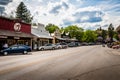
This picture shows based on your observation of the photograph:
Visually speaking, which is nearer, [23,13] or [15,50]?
[15,50]

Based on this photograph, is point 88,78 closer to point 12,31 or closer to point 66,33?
point 12,31

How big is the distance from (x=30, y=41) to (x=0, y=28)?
1440 centimetres

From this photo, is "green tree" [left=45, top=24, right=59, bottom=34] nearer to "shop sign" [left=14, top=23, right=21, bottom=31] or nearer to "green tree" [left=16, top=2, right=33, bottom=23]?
"green tree" [left=16, top=2, right=33, bottom=23]

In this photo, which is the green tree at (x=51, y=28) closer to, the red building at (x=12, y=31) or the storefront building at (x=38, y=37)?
the storefront building at (x=38, y=37)

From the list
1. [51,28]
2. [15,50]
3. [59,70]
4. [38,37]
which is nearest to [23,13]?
[51,28]

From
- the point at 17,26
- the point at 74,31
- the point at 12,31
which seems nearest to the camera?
the point at 12,31

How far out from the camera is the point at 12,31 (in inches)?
1860

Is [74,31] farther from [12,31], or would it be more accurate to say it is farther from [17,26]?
[12,31]

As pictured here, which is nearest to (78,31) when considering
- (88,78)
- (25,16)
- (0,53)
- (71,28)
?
(71,28)

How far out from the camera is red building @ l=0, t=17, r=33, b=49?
43.5m

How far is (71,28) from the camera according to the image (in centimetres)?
13925

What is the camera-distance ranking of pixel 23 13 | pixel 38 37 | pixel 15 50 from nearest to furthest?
pixel 15 50
pixel 38 37
pixel 23 13

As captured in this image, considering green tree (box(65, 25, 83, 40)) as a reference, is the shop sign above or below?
below

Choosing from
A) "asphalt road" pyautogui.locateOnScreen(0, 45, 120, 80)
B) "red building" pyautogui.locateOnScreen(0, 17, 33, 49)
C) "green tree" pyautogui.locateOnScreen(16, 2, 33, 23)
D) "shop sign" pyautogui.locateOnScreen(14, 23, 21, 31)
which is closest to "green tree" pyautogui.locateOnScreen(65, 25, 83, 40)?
"green tree" pyautogui.locateOnScreen(16, 2, 33, 23)
